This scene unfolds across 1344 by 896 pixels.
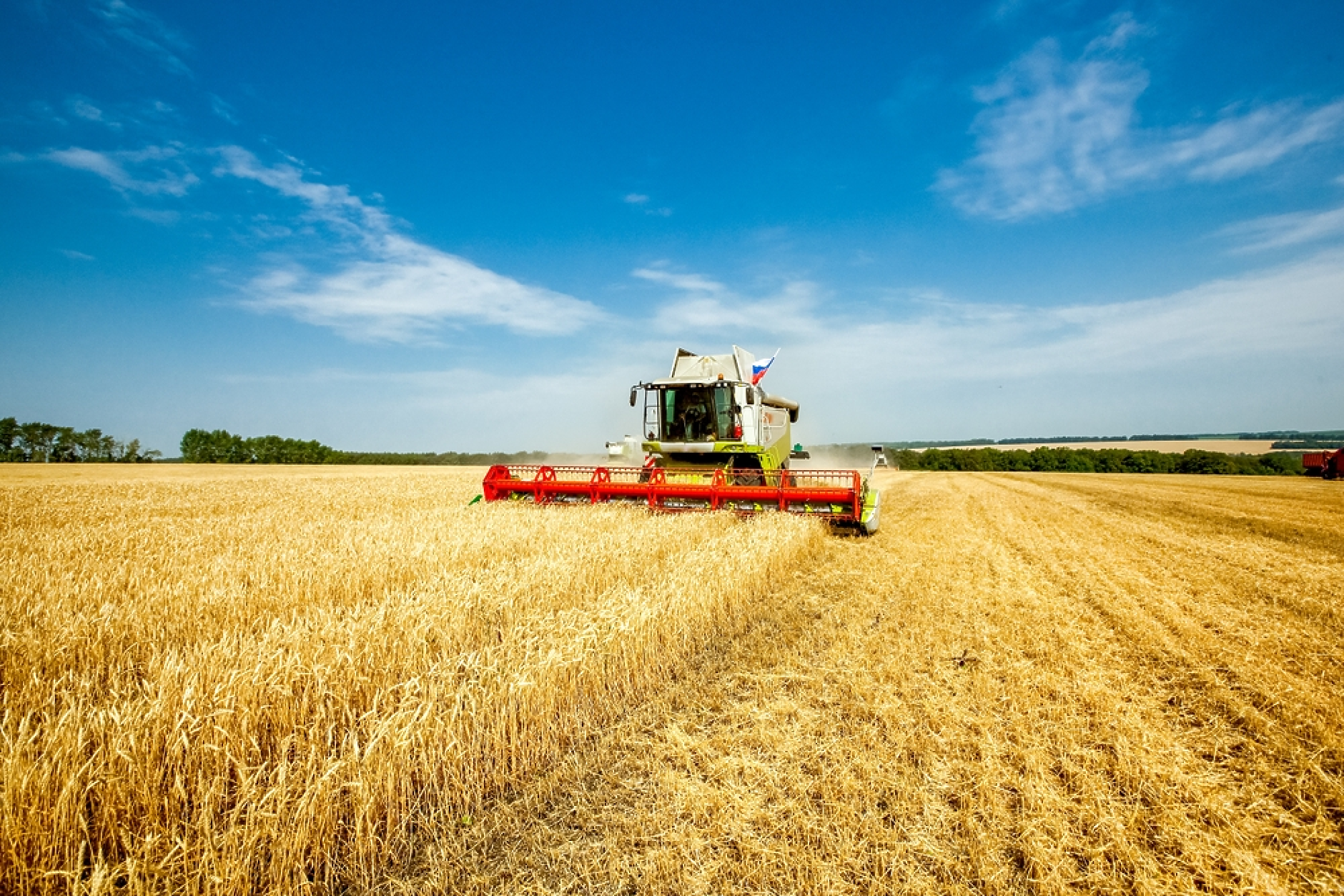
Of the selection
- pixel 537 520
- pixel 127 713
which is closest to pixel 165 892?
pixel 127 713

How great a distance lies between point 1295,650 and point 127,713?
738cm

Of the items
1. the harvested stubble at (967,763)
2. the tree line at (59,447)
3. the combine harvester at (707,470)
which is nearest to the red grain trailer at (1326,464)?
the combine harvester at (707,470)

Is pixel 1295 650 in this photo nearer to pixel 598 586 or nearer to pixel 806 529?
pixel 806 529

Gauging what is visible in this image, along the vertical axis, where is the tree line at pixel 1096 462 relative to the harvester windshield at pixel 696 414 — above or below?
below

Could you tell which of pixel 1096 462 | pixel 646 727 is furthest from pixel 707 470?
pixel 1096 462

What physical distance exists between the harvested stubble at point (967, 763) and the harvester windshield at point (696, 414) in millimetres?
5942

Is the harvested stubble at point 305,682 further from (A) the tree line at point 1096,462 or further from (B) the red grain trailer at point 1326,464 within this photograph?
(A) the tree line at point 1096,462

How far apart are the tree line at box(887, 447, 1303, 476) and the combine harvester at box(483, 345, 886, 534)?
3381 cm

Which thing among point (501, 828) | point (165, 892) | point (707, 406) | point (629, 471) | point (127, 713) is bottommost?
point (501, 828)

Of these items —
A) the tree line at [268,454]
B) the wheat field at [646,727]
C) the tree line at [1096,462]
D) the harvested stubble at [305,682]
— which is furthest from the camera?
the tree line at [268,454]

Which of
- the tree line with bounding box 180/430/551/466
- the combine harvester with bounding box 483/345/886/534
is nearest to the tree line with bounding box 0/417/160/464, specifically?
the tree line with bounding box 180/430/551/466

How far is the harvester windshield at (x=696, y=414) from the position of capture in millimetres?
11547

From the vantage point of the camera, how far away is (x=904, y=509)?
14.2 meters

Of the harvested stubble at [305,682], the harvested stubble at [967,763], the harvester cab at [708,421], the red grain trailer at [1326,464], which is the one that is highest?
the harvester cab at [708,421]
